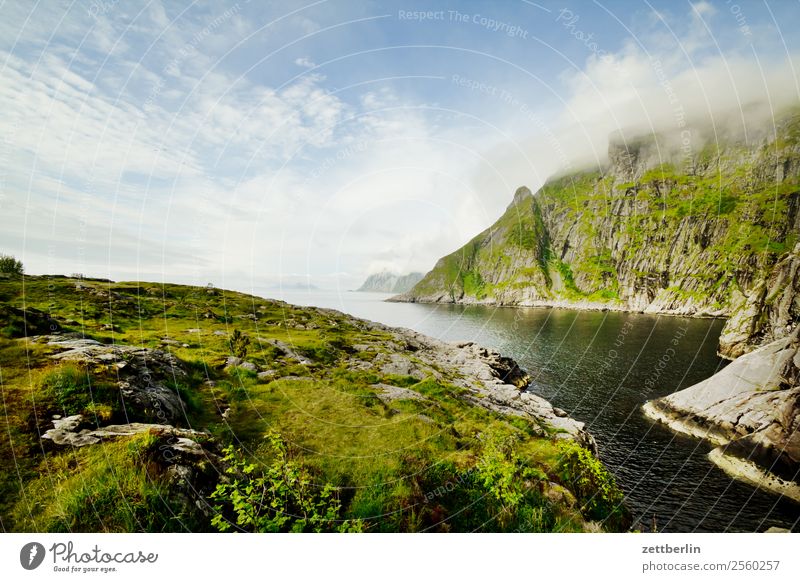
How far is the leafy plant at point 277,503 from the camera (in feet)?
26.5

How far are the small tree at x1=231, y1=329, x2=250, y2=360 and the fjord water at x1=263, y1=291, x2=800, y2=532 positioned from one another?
9.45 meters

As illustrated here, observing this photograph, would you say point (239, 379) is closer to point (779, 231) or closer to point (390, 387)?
point (390, 387)

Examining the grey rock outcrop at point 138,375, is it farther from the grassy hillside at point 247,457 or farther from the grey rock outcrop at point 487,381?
the grey rock outcrop at point 487,381

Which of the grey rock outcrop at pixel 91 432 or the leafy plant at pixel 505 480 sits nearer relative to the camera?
the grey rock outcrop at pixel 91 432

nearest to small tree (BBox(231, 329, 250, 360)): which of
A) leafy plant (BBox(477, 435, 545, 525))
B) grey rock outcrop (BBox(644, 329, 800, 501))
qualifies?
leafy plant (BBox(477, 435, 545, 525))

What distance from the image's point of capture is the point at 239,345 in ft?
92.9

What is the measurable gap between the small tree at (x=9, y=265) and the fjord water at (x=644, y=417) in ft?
304

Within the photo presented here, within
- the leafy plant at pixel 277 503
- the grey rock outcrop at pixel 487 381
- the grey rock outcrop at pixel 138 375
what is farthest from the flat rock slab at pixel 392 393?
the leafy plant at pixel 277 503

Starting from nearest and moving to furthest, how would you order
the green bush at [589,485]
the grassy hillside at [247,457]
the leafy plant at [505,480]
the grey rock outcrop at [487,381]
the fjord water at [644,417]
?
1. the grassy hillside at [247,457]
2. the leafy plant at [505,480]
3. the green bush at [589,485]
4. the fjord water at [644,417]
5. the grey rock outcrop at [487,381]

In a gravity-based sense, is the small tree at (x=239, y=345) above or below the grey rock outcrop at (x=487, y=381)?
above

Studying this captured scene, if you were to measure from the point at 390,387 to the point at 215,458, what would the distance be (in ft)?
59.1

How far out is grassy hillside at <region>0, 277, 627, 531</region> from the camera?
7.61 m
